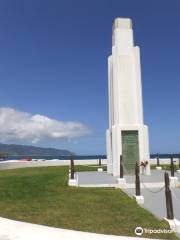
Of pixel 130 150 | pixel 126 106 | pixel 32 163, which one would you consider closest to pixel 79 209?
pixel 130 150

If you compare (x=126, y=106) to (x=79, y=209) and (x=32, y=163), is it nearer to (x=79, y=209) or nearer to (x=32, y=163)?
(x=79, y=209)

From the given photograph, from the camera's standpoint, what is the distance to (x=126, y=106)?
2464cm

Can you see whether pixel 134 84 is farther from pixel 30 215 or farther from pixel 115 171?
pixel 30 215

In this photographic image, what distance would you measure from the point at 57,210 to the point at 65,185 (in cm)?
687

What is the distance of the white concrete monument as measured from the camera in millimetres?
23922

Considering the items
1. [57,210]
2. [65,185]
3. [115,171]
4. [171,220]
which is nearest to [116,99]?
[115,171]

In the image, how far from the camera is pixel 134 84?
81.6ft

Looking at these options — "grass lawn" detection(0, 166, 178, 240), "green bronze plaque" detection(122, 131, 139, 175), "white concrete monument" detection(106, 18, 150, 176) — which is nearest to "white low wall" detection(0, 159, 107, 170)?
"white concrete monument" detection(106, 18, 150, 176)

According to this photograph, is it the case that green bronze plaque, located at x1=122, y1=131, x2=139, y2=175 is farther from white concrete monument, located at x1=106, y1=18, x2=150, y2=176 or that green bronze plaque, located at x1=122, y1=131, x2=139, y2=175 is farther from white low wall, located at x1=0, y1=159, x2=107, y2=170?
white low wall, located at x1=0, y1=159, x2=107, y2=170

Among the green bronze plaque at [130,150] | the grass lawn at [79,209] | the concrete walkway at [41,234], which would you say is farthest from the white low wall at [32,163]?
the concrete walkway at [41,234]

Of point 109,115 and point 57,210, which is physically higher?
point 109,115

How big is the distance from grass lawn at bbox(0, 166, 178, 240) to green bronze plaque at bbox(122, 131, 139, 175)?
22.7 feet

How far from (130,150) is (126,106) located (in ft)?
10.5

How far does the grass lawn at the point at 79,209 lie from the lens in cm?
935
